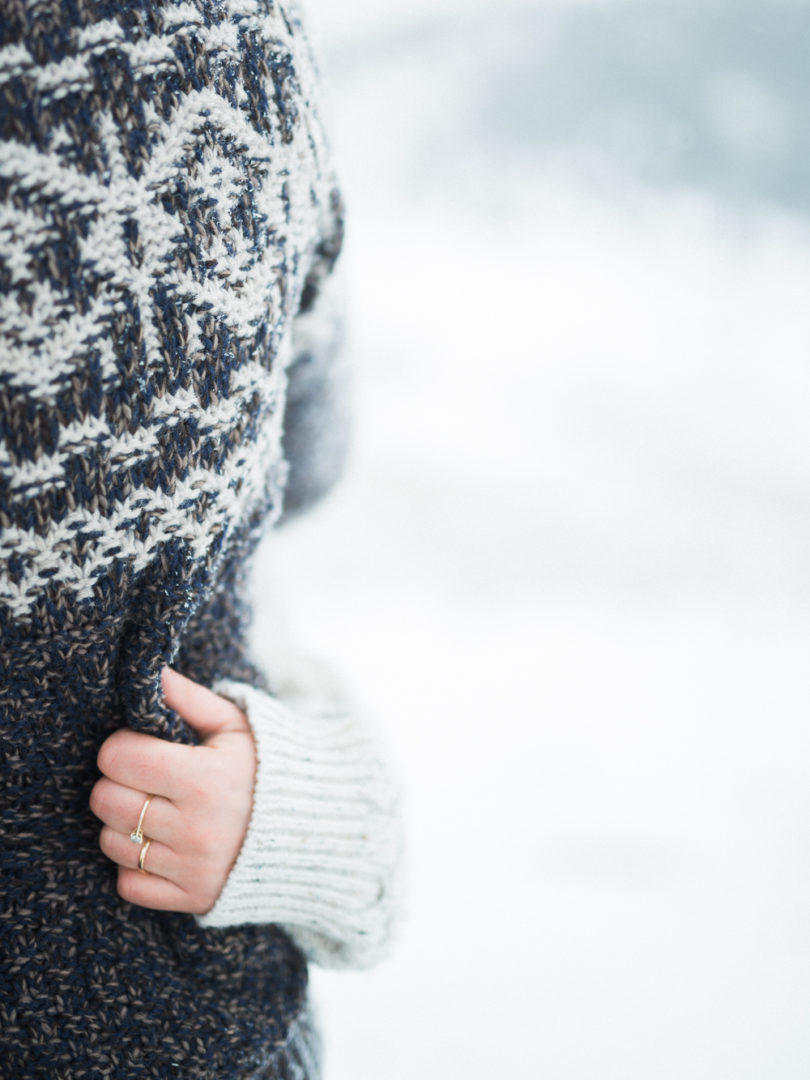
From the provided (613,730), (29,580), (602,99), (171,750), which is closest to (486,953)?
(613,730)

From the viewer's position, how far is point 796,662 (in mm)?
882

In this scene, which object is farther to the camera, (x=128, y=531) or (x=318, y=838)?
(x=318, y=838)

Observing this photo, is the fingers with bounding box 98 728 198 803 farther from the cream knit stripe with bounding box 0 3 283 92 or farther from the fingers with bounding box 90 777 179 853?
the cream knit stripe with bounding box 0 3 283 92

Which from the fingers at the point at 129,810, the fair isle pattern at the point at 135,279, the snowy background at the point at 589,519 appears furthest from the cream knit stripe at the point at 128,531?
the snowy background at the point at 589,519

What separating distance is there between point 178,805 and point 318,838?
11 cm

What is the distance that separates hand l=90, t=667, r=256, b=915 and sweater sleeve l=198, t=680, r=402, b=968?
0.4 inches

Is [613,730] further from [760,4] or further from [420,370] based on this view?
[760,4]

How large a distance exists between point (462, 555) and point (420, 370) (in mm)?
238

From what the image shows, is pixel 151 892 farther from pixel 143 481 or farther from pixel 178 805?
pixel 143 481

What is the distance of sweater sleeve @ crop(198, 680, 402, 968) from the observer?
0.49 metres

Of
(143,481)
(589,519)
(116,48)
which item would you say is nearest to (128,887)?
(143,481)

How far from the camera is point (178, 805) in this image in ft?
1.51

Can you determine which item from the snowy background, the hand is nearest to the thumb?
the hand

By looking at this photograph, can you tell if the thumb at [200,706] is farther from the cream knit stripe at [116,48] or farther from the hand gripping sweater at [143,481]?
the cream knit stripe at [116,48]
